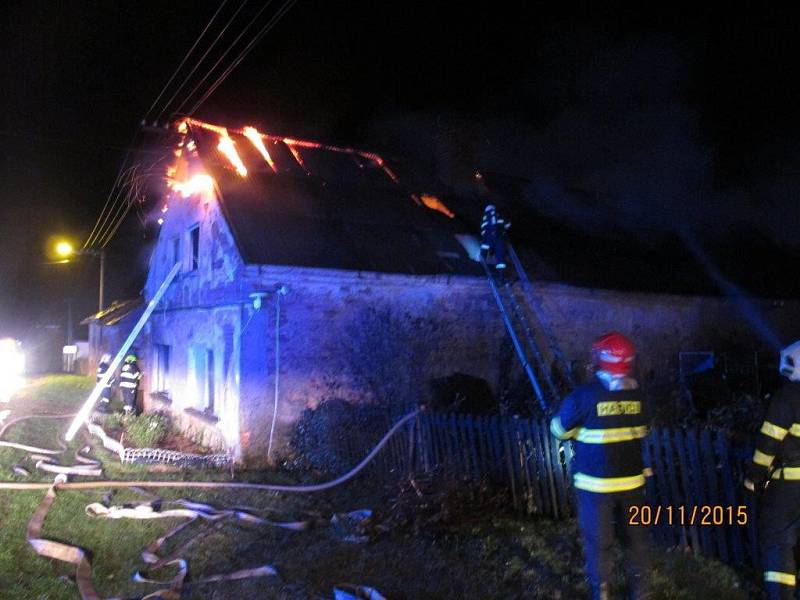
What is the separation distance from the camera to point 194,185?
1200 centimetres

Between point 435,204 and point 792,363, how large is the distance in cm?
1035

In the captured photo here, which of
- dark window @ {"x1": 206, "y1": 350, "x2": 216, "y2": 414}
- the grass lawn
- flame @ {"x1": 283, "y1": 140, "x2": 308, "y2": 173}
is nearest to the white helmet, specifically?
the grass lawn

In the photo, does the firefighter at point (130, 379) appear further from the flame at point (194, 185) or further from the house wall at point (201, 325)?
the flame at point (194, 185)

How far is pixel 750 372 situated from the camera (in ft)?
41.1

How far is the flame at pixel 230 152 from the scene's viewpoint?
11914 millimetres

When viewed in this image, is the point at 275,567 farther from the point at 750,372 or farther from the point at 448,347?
the point at 750,372

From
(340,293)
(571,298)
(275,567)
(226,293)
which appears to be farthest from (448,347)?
(275,567)

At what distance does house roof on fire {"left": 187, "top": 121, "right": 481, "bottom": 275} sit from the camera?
9.98 metres

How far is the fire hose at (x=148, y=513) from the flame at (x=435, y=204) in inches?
268

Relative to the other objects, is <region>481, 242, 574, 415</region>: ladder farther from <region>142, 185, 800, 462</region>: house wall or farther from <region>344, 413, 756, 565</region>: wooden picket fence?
<region>344, 413, 756, 565</region>: wooden picket fence

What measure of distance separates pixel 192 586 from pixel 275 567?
24.2 inches

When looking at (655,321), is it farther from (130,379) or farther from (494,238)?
(130,379)

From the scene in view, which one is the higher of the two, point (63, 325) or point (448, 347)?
point (63, 325)
